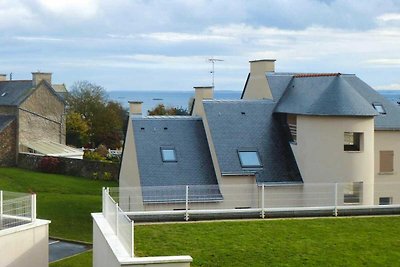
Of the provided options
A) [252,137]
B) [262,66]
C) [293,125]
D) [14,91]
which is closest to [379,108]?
[293,125]

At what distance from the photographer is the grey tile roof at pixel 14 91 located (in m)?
56.0

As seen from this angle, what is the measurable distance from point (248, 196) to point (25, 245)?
31.6 ft

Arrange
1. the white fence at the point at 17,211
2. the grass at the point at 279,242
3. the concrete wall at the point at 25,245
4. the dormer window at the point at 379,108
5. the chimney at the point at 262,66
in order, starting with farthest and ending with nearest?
1. the chimney at the point at 262,66
2. the dormer window at the point at 379,108
3. the white fence at the point at 17,211
4. the concrete wall at the point at 25,245
5. the grass at the point at 279,242

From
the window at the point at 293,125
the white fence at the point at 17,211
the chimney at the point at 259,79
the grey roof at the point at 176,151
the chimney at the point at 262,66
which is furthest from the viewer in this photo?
the chimney at the point at 262,66

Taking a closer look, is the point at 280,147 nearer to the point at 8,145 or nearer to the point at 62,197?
the point at 62,197

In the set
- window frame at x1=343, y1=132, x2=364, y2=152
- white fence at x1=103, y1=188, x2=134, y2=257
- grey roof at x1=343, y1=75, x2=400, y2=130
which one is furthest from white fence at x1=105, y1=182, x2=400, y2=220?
white fence at x1=103, y1=188, x2=134, y2=257

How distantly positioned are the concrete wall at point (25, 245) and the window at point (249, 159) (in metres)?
9.86

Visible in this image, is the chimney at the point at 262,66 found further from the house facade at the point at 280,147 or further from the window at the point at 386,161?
the window at the point at 386,161

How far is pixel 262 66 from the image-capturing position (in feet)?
105

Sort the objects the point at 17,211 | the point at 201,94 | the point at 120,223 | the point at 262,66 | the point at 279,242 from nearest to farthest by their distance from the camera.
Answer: the point at 120,223 → the point at 279,242 → the point at 17,211 → the point at 201,94 → the point at 262,66

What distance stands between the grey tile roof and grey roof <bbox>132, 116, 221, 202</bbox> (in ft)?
96.9

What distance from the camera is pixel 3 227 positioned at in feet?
65.9

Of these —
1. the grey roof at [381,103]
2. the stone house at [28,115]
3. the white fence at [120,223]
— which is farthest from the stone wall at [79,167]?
the white fence at [120,223]

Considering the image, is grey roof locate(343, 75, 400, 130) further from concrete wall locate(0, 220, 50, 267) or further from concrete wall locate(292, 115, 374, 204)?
concrete wall locate(0, 220, 50, 267)
